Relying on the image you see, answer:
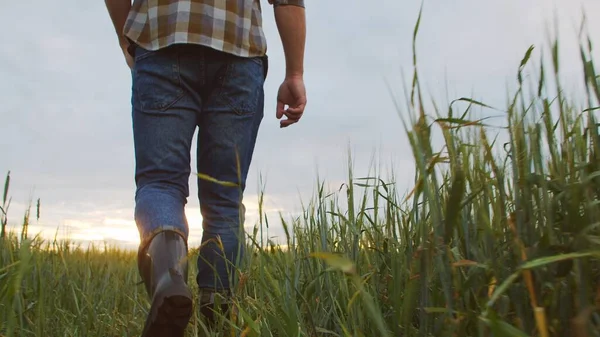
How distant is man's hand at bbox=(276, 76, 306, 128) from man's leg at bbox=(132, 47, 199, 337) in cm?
43

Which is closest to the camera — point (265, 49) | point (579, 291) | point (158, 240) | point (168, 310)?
point (579, 291)

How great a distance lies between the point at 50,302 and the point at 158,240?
0.93 m

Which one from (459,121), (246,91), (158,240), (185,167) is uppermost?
(246,91)

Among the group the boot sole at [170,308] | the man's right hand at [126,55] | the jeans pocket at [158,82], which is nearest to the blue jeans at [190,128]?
the jeans pocket at [158,82]

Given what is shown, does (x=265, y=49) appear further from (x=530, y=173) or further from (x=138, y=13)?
(x=530, y=173)

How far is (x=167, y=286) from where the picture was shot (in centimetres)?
164

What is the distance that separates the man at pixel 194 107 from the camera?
2.04 m

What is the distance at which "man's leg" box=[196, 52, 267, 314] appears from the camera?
2.14m

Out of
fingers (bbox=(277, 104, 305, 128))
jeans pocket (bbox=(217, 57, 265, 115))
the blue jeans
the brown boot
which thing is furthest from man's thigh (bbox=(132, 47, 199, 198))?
fingers (bbox=(277, 104, 305, 128))

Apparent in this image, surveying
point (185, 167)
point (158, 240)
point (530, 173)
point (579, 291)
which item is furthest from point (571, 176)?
point (185, 167)

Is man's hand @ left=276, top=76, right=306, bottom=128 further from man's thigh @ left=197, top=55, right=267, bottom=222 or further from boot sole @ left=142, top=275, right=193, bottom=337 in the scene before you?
boot sole @ left=142, top=275, right=193, bottom=337

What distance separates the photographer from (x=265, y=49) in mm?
2297

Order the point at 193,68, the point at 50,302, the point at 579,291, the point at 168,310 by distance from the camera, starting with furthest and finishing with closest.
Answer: the point at 50,302, the point at 193,68, the point at 168,310, the point at 579,291

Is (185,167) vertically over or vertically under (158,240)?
over
